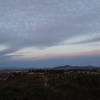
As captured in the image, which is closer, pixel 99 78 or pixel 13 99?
pixel 13 99

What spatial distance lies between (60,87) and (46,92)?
13.2 feet

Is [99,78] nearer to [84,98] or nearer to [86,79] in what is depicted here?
[86,79]

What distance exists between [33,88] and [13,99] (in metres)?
4.64

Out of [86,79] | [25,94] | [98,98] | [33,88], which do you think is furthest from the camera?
[86,79]

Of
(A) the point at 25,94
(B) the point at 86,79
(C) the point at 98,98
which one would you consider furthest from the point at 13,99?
(B) the point at 86,79

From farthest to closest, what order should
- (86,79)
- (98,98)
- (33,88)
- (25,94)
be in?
(86,79), (33,88), (25,94), (98,98)

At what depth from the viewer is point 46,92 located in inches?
967

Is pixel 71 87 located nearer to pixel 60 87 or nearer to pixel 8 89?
pixel 60 87

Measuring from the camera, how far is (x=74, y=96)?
75.8 ft

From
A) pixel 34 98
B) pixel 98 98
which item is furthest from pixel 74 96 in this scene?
pixel 34 98

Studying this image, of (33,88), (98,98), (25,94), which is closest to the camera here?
(98,98)

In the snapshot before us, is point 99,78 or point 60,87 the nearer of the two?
point 60,87

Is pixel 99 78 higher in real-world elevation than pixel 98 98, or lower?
higher

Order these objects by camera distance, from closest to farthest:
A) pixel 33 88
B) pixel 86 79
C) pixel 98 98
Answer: pixel 98 98, pixel 33 88, pixel 86 79
